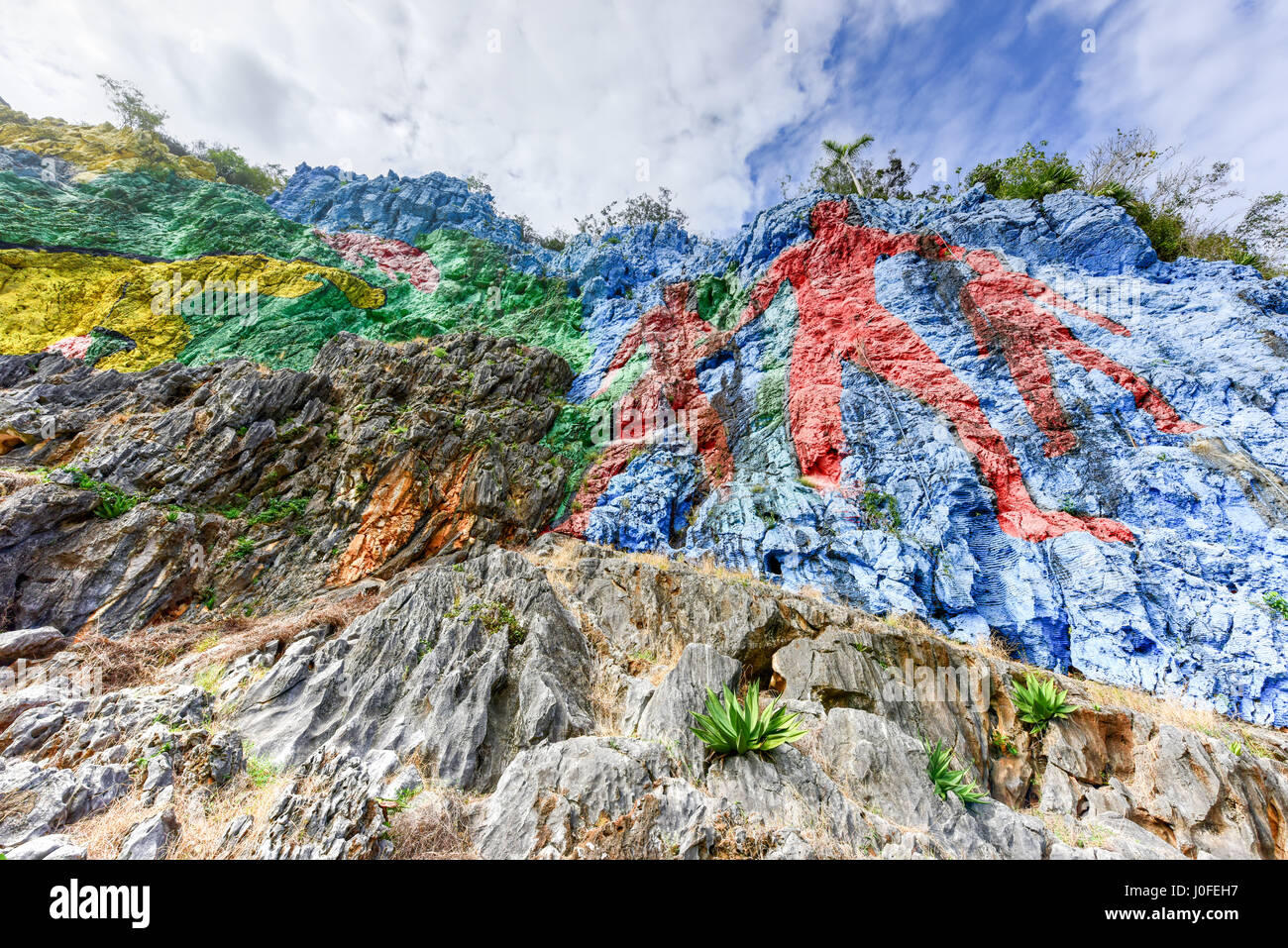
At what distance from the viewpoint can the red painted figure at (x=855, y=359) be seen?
12.8 metres

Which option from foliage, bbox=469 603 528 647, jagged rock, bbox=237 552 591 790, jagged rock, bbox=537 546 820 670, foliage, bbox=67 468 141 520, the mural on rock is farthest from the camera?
foliage, bbox=67 468 141 520

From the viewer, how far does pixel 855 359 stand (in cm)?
1664

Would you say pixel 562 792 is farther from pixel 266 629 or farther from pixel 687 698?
pixel 266 629

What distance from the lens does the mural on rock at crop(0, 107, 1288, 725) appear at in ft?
34.8

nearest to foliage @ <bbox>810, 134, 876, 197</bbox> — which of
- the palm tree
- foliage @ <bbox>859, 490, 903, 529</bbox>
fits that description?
the palm tree

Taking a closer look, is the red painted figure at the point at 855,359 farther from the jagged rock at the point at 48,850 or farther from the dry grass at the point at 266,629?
the jagged rock at the point at 48,850

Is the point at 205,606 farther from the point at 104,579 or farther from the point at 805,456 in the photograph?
the point at 805,456

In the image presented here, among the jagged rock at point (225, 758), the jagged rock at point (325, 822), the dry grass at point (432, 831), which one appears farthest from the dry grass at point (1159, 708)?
Answer: the jagged rock at point (225, 758)

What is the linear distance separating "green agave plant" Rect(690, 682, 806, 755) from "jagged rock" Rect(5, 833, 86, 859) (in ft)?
18.9

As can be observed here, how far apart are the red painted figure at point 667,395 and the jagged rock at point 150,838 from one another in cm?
1225

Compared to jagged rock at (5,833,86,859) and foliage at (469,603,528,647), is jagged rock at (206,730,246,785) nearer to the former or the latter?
jagged rock at (5,833,86,859)

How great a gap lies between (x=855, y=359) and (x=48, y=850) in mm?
19999
